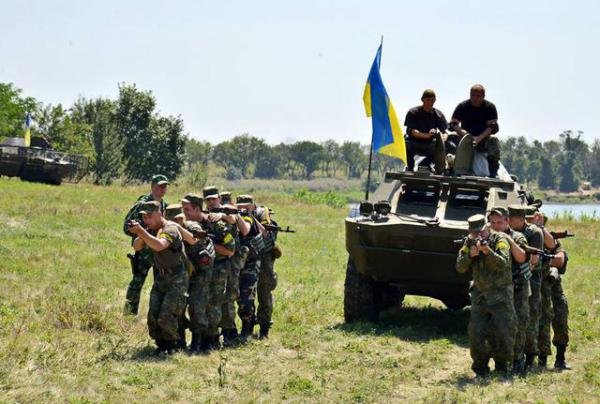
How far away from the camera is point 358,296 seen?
11.0 meters

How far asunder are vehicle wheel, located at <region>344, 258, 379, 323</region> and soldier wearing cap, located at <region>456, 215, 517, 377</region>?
2.71m

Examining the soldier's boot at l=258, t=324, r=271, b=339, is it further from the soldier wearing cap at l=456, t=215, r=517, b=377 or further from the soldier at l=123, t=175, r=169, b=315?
the soldier wearing cap at l=456, t=215, r=517, b=377

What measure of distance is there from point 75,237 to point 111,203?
374 inches

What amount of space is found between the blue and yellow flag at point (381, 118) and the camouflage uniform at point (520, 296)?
128 inches

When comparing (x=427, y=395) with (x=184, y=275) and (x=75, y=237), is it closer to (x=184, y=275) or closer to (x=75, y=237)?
(x=184, y=275)

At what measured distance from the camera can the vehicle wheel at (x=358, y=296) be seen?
1091cm

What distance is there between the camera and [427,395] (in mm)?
7668

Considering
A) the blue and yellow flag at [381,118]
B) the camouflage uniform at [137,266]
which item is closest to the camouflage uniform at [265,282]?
the camouflage uniform at [137,266]

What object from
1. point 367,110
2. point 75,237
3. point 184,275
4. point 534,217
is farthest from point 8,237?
point 534,217

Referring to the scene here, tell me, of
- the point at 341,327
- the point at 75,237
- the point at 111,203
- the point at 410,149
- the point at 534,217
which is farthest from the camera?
the point at 111,203

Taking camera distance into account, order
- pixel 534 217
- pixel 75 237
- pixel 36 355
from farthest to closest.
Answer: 1. pixel 75 237
2. pixel 534 217
3. pixel 36 355

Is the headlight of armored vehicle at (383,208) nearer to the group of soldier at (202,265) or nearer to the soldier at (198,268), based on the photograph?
the group of soldier at (202,265)

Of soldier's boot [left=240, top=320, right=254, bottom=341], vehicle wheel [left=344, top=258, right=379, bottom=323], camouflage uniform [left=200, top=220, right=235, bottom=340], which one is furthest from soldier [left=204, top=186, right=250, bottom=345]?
vehicle wheel [left=344, top=258, right=379, bottom=323]

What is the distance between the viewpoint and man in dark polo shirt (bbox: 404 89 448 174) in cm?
1180
